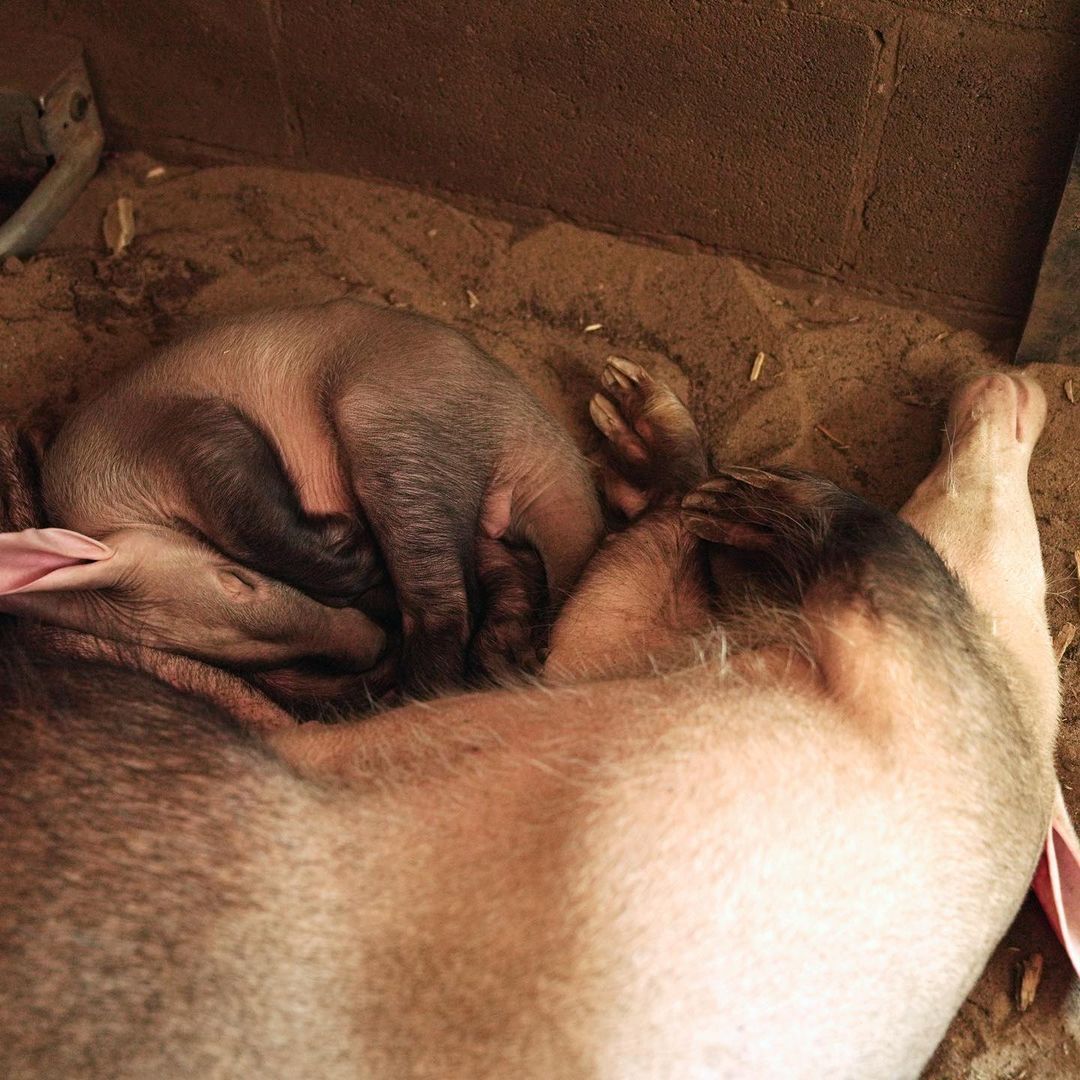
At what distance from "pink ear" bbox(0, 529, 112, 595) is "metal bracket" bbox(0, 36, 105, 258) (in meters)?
1.80

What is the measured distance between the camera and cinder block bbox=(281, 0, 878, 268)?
3.50 metres

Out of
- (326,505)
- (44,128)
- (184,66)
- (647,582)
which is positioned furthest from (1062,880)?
(44,128)

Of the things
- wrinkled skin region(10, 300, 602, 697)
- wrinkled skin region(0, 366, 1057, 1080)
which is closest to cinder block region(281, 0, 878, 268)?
wrinkled skin region(10, 300, 602, 697)

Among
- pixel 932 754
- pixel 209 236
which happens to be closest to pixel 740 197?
pixel 209 236

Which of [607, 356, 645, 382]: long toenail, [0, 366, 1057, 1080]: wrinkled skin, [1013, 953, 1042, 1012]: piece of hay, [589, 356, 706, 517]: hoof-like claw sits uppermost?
[607, 356, 645, 382]: long toenail

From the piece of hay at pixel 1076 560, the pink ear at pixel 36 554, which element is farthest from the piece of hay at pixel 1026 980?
the pink ear at pixel 36 554

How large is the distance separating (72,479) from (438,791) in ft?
5.10

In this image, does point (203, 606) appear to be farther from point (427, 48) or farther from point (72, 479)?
point (427, 48)

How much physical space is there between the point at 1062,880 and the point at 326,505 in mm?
2135

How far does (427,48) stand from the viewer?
152 inches

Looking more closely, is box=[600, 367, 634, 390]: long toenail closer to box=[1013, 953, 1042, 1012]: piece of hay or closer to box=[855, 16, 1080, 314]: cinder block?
box=[855, 16, 1080, 314]: cinder block

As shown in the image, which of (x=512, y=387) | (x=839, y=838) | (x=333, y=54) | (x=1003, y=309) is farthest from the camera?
(x=333, y=54)

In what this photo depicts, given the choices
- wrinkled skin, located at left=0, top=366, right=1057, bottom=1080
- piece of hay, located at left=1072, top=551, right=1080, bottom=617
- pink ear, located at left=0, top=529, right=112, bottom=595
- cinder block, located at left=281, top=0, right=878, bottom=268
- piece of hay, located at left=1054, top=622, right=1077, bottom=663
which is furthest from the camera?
cinder block, located at left=281, top=0, right=878, bottom=268

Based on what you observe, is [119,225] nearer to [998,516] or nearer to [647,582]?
[647,582]
